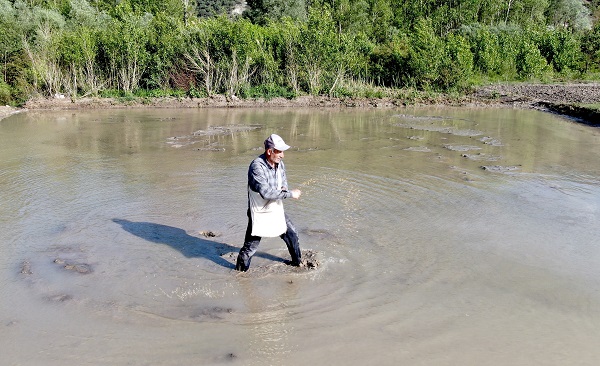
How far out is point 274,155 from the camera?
6453 millimetres

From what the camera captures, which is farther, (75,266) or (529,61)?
(529,61)

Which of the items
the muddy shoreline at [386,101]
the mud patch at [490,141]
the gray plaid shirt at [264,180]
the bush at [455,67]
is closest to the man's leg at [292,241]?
the gray plaid shirt at [264,180]

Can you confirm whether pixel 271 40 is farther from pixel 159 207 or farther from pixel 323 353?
pixel 323 353

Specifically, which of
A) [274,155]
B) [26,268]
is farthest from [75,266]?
[274,155]

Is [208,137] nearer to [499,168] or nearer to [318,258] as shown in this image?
[499,168]

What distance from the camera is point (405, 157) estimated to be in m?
14.9

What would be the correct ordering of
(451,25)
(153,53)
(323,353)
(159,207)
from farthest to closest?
(451,25) < (153,53) < (159,207) < (323,353)

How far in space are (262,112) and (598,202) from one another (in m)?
17.9

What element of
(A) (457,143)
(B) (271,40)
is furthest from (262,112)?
(A) (457,143)

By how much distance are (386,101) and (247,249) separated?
23665 millimetres

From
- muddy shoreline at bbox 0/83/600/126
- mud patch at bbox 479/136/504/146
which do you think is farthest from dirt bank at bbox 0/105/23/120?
mud patch at bbox 479/136/504/146

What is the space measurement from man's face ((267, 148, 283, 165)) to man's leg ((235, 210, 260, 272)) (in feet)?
2.64

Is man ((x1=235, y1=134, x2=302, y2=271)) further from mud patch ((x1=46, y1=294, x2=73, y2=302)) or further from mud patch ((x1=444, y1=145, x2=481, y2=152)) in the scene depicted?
mud patch ((x1=444, y1=145, x2=481, y2=152))

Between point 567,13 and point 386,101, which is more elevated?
point 567,13
